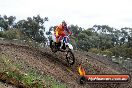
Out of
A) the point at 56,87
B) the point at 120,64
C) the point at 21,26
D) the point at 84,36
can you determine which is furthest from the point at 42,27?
the point at 56,87

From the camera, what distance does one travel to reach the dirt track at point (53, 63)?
59.6 ft

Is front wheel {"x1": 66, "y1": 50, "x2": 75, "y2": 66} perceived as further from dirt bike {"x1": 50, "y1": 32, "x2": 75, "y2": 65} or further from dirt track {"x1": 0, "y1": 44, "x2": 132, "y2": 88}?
dirt track {"x1": 0, "y1": 44, "x2": 132, "y2": 88}

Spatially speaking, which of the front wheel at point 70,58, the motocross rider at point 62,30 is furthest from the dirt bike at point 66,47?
the motocross rider at point 62,30

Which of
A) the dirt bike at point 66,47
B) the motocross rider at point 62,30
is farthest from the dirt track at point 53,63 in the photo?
the motocross rider at point 62,30

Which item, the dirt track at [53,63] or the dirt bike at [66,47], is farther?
the dirt bike at [66,47]

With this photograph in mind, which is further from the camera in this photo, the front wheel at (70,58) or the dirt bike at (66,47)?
the front wheel at (70,58)

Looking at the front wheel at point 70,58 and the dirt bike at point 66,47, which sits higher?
the dirt bike at point 66,47

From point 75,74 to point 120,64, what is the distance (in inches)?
413

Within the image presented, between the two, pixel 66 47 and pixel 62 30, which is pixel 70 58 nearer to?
pixel 66 47

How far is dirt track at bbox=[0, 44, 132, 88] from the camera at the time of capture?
18.2m

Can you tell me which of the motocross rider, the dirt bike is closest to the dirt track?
the dirt bike

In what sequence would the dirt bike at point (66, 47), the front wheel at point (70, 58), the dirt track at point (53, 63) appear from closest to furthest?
the dirt track at point (53, 63)
the dirt bike at point (66, 47)
the front wheel at point (70, 58)

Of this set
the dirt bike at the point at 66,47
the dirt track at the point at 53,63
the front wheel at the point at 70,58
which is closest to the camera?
the dirt track at the point at 53,63

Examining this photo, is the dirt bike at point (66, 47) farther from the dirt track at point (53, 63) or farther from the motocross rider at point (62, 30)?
the dirt track at point (53, 63)
